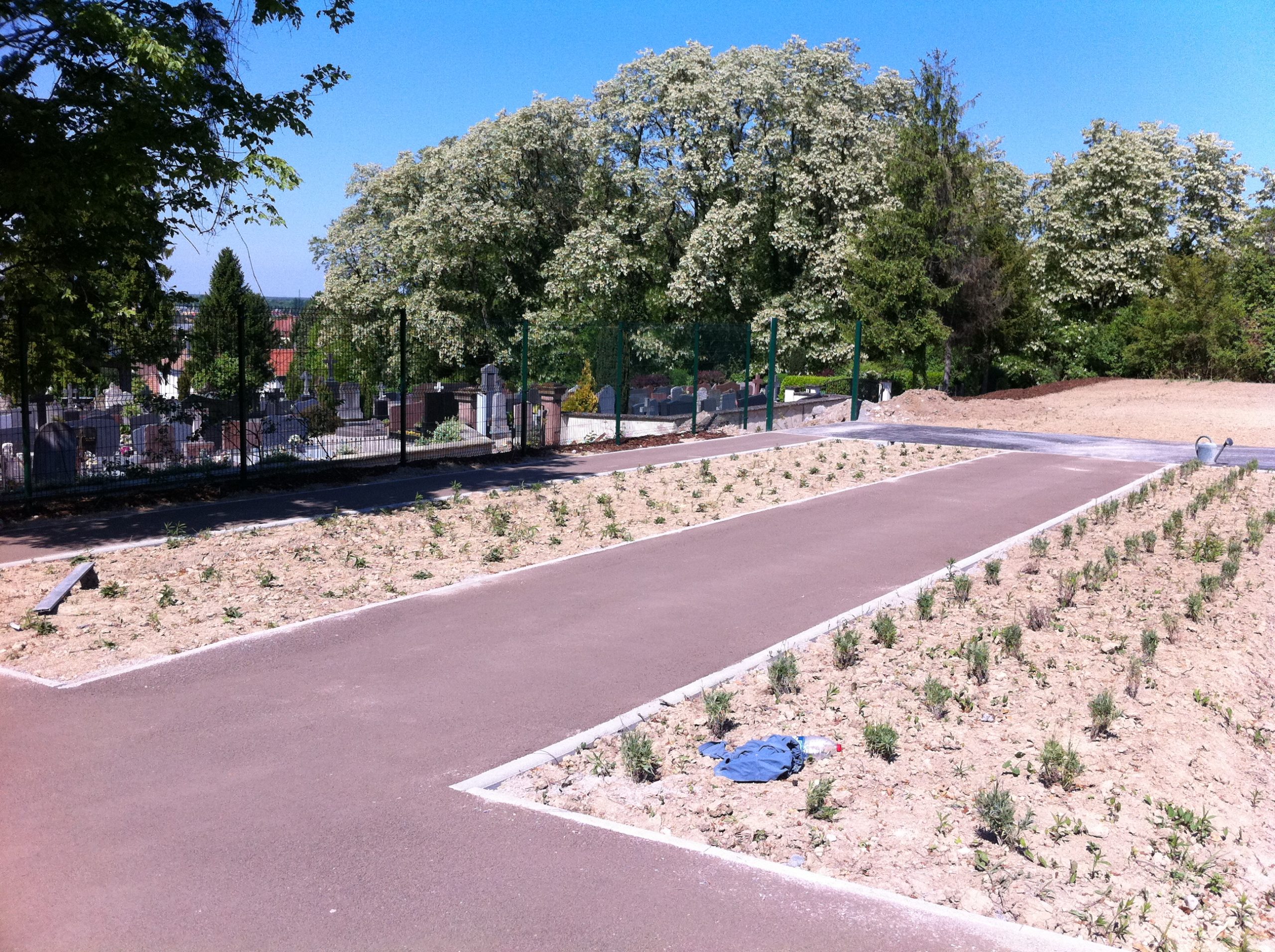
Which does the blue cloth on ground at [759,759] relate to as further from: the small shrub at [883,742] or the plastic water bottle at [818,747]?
the small shrub at [883,742]

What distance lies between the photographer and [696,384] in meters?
22.8

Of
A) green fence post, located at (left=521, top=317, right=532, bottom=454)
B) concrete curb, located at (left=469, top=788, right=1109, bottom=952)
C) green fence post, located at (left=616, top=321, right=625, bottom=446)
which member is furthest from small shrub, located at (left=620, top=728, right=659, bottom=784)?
green fence post, located at (left=616, top=321, right=625, bottom=446)

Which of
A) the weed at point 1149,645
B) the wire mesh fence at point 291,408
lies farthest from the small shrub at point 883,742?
the wire mesh fence at point 291,408

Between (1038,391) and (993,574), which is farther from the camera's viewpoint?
(1038,391)

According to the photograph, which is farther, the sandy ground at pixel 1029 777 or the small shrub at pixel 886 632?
the small shrub at pixel 886 632

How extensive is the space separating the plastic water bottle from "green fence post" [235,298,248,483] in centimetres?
1028

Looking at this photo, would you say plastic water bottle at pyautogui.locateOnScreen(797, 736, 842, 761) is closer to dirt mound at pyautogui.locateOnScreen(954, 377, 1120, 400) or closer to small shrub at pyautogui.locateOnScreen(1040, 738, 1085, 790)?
small shrub at pyautogui.locateOnScreen(1040, 738, 1085, 790)

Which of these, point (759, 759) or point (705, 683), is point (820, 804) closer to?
point (759, 759)

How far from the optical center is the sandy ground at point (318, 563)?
7547mm

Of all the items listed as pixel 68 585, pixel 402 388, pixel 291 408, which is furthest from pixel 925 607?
pixel 291 408

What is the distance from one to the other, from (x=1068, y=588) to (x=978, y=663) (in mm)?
2530

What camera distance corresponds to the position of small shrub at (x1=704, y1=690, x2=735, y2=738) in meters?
5.89

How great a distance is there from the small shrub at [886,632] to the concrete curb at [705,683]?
41 centimetres

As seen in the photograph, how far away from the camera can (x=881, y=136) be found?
35500 mm
